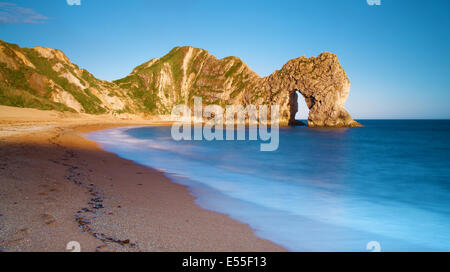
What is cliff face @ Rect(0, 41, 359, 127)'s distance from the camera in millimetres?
64062

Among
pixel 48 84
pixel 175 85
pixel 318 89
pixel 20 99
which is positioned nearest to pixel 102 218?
pixel 20 99

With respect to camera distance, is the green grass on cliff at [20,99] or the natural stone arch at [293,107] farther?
the natural stone arch at [293,107]

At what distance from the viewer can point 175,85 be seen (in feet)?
436

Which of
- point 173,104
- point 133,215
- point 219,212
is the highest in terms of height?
point 173,104

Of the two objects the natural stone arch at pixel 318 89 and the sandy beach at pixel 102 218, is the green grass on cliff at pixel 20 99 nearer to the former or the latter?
the sandy beach at pixel 102 218

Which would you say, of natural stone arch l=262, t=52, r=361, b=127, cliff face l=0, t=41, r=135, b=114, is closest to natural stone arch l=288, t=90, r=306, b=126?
natural stone arch l=262, t=52, r=361, b=127

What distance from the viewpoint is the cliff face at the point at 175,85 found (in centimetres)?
6406

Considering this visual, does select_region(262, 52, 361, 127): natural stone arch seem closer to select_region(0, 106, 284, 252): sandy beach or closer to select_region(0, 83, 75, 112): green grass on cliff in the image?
select_region(0, 83, 75, 112): green grass on cliff

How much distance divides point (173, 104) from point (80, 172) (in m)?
119

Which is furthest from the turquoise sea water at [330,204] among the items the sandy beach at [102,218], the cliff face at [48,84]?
the cliff face at [48,84]

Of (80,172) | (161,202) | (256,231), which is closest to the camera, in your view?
(256,231)

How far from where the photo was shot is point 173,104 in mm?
125750
